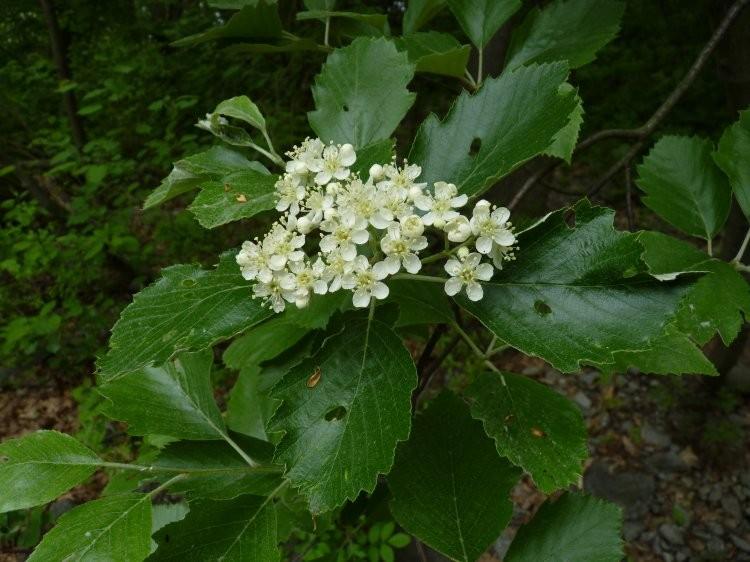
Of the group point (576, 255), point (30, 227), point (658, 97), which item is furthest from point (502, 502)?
point (30, 227)

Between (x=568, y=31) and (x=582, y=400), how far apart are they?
9.58ft

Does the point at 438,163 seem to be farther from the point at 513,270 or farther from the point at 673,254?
the point at 673,254

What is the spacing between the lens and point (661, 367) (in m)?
1.07

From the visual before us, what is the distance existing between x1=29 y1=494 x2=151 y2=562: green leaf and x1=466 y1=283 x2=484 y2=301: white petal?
0.64 m

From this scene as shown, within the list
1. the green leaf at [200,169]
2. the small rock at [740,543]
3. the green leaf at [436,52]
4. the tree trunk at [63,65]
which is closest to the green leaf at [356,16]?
the green leaf at [436,52]

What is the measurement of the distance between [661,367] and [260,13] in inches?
46.1

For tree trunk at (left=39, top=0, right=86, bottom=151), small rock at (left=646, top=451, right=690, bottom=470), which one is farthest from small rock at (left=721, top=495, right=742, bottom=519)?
tree trunk at (left=39, top=0, right=86, bottom=151)

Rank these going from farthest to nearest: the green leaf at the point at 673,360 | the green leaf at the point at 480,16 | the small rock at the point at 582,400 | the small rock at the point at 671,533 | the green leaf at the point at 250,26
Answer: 1. the small rock at the point at 582,400
2. the small rock at the point at 671,533
3. the green leaf at the point at 480,16
4. the green leaf at the point at 250,26
5. the green leaf at the point at 673,360

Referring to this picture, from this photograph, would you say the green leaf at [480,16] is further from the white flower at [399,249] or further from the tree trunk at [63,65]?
the tree trunk at [63,65]

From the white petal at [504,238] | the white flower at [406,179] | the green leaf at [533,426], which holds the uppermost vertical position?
the white flower at [406,179]

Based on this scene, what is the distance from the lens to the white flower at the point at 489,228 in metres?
0.91

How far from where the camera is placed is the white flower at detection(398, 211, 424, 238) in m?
0.91

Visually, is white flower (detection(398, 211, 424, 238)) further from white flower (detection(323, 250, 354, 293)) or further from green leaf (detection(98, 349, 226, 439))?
green leaf (detection(98, 349, 226, 439))

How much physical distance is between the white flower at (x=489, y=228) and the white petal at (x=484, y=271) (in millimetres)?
24
